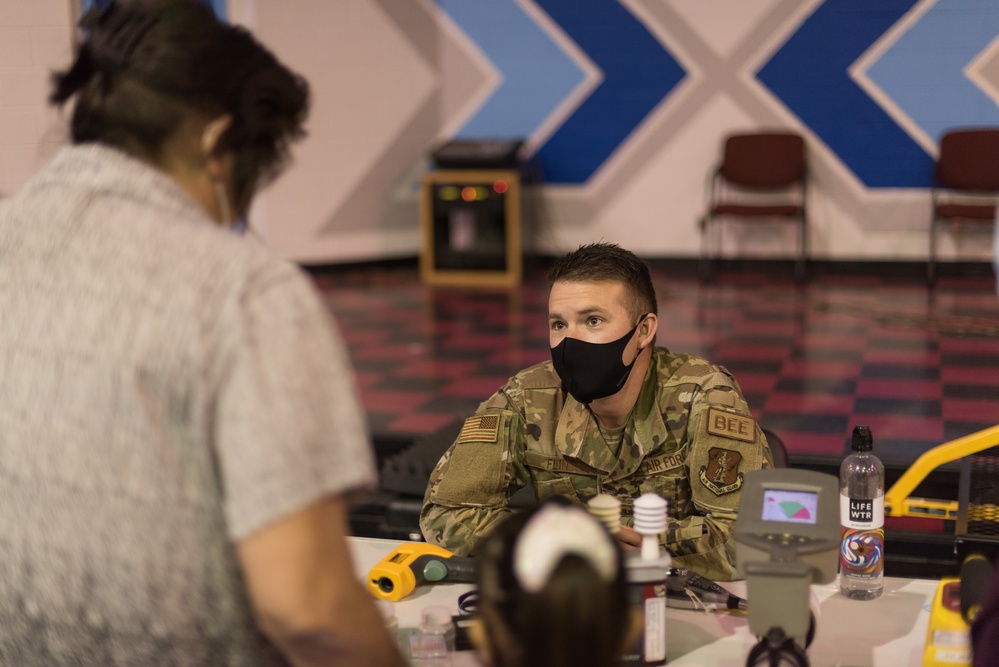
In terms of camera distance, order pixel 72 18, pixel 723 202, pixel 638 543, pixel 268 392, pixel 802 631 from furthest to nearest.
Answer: pixel 723 202
pixel 72 18
pixel 638 543
pixel 802 631
pixel 268 392

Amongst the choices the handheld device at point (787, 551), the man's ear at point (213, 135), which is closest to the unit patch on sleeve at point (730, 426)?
the handheld device at point (787, 551)

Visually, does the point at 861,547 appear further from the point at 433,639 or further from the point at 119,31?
the point at 119,31

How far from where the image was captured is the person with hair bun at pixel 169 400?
105 cm

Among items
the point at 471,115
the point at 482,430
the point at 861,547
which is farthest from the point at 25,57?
the point at 471,115

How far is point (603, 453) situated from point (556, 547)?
135 cm

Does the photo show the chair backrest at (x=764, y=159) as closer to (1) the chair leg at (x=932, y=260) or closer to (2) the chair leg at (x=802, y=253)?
(2) the chair leg at (x=802, y=253)

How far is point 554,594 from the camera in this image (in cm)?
104

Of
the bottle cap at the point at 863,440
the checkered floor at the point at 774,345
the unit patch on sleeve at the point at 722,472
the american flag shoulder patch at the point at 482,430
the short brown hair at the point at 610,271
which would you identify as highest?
the short brown hair at the point at 610,271

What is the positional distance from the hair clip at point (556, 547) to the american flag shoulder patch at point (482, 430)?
1.29m

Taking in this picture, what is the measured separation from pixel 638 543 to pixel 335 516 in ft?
3.41

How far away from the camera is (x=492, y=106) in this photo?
8750mm

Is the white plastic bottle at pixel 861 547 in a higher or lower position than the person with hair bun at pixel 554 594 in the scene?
lower

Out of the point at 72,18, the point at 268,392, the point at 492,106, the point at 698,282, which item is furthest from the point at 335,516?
the point at 492,106

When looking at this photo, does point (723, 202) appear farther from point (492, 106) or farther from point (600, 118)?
point (492, 106)
